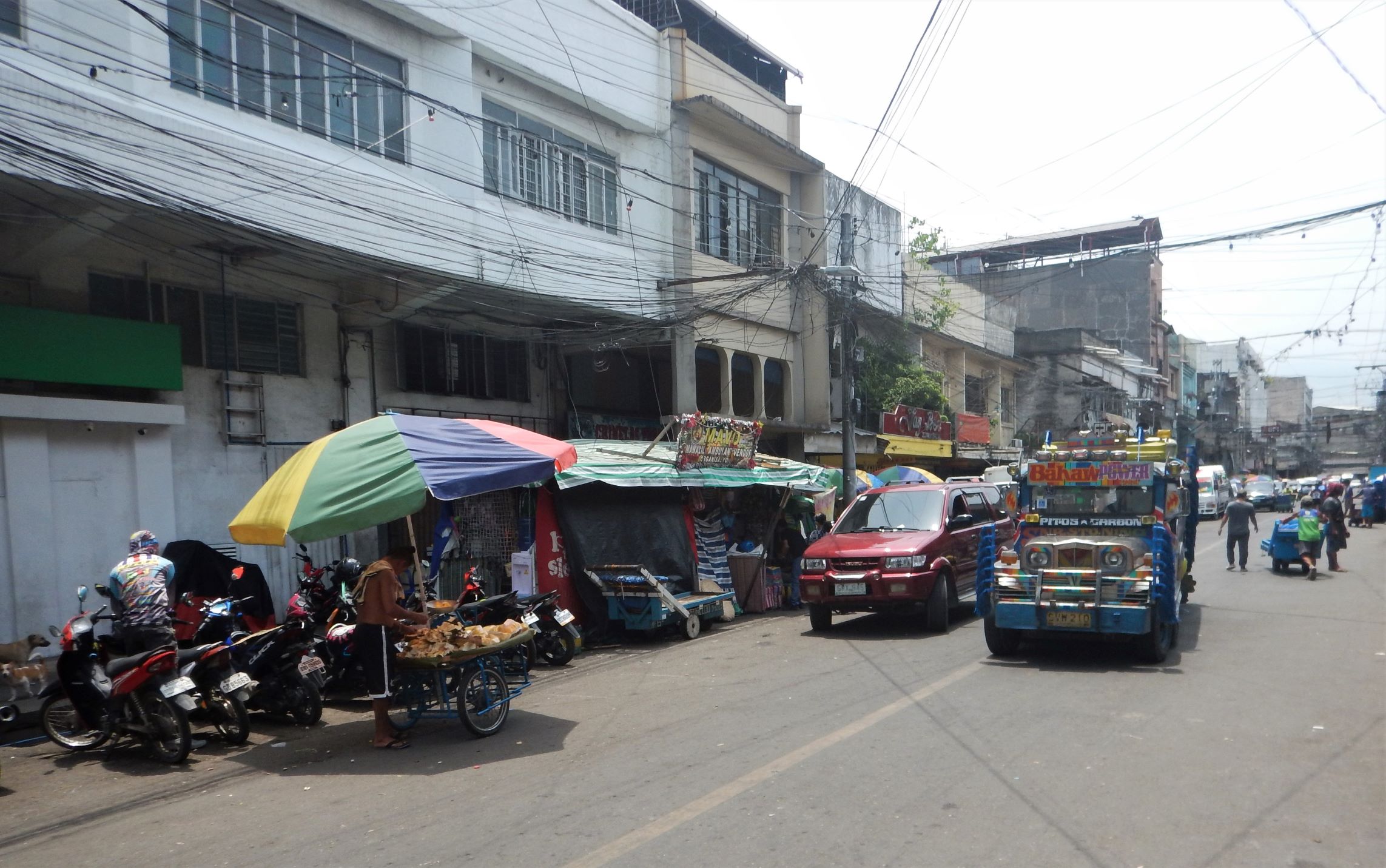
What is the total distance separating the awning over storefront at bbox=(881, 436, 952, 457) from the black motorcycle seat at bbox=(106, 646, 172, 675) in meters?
18.6

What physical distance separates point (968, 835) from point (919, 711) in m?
2.85

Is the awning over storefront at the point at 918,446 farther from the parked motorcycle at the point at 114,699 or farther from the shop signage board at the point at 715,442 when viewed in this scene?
the parked motorcycle at the point at 114,699

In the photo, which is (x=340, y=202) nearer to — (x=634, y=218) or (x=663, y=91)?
(x=634, y=218)

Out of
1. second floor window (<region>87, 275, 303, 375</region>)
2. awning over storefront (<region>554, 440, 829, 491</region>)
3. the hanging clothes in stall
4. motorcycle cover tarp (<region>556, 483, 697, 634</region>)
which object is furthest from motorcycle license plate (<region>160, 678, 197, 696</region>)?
the hanging clothes in stall

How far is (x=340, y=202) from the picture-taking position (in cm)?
1154

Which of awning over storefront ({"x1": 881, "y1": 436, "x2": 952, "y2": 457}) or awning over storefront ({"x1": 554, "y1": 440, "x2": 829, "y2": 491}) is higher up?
awning over storefront ({"x1": 554, "y1": 440, "x2": 829, "y2": 491})

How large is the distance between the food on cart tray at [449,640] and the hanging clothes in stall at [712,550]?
632 centimetres

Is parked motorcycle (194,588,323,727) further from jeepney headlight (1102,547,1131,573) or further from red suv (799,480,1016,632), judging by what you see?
jeepney headlight (1102,547,1131,573)

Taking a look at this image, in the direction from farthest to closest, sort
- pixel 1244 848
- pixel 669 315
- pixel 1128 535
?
pixel 669 315
pixel 1128 535
pixel 1244 848

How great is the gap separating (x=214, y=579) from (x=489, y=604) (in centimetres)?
332

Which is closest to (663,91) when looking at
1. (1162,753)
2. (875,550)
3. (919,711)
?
(875,550)

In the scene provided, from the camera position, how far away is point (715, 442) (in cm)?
1419

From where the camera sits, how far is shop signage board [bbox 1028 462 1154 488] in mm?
10773

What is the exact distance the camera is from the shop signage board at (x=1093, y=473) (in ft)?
35.3
